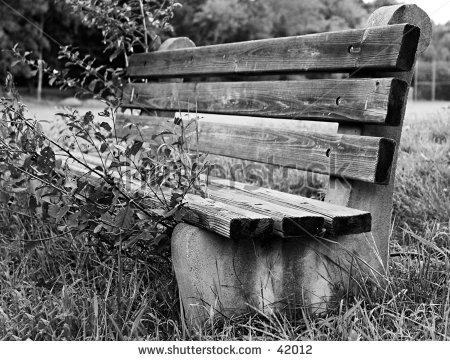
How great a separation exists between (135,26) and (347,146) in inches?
98.4

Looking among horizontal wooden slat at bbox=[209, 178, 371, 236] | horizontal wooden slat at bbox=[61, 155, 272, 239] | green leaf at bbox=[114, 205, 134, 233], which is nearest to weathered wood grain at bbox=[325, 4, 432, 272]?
horizontal wooden slat at bbox=[209, 178, 371, 236]

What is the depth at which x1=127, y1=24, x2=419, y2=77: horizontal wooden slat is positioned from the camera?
2291 mm

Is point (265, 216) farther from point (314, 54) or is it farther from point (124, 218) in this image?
point (314, 54)

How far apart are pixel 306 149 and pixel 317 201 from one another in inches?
10.3

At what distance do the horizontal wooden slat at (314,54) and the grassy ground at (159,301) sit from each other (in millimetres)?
669

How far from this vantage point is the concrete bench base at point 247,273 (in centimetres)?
227

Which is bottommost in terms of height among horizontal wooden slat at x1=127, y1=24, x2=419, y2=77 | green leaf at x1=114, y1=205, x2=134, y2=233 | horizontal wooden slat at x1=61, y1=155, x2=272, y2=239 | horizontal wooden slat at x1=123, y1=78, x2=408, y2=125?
green leaf at x1=114, y1=205, x2=134, y2=233

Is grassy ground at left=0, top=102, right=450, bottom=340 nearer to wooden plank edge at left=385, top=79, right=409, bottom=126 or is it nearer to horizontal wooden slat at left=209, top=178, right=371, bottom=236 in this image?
horizontal wooden slat at left=209, top=178, right=371, bottom=236

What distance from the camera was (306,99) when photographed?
264 cm

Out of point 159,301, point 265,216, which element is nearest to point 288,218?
point 265,216
